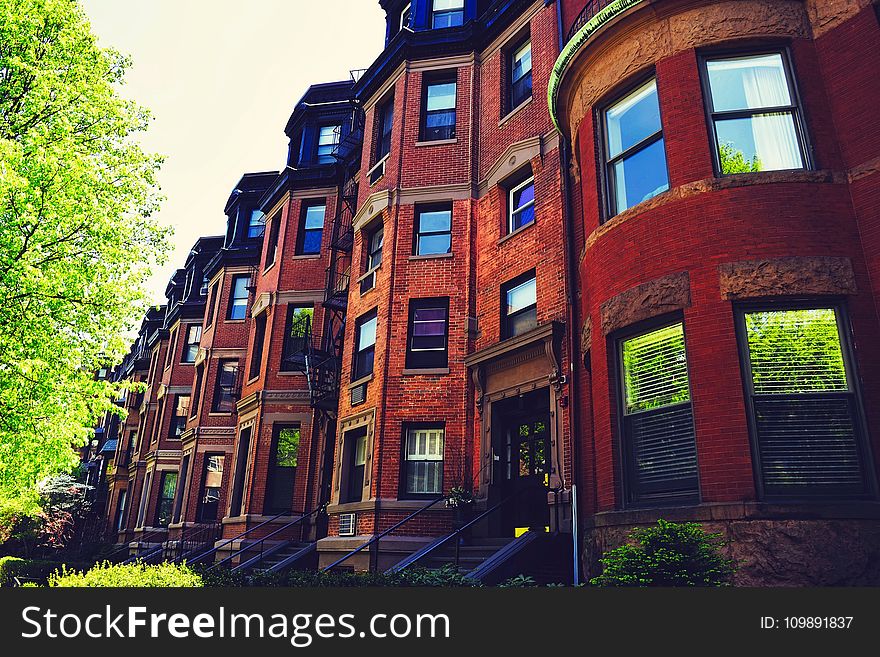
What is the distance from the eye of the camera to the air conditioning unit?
55.3ft

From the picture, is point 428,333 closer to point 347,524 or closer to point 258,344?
point 347,524

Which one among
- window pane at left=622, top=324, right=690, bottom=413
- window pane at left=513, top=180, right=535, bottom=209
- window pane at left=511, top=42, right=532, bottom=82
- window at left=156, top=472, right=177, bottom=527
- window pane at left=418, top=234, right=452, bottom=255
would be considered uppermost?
window pane at left=511, top=42, right=532, bottom=82

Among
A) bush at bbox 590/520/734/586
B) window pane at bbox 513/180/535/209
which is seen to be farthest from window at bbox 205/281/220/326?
bush at bbox 590/520/734/586

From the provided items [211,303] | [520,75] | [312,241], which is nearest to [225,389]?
[211,303]

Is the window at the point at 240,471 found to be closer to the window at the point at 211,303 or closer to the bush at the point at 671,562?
the window at the point at 211,303

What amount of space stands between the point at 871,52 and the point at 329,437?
56.8 ft

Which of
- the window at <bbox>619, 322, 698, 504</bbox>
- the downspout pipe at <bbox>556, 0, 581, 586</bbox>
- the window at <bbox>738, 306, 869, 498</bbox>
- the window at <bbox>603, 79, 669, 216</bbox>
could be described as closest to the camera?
the window at <bbox>738, 306, 869, 498</bbox>

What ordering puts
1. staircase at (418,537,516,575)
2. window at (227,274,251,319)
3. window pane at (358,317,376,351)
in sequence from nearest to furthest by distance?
staircase at (418,537,516,575) < window pane at (358,317,376,351) < window at (227,274,251,319)

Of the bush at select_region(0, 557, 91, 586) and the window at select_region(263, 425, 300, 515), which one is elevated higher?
the window at select_region(263, 425, 300, 515)

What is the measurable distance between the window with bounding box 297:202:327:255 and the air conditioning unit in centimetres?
1085

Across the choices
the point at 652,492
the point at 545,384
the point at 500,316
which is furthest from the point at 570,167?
the point at 652,492

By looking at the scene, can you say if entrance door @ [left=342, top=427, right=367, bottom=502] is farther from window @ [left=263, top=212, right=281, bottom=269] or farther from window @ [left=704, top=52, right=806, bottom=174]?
window @ [left=704, top=52, right=806, bottom=174]

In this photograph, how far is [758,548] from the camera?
24.7 ft

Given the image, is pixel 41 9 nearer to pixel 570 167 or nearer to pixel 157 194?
pixel 157 194
